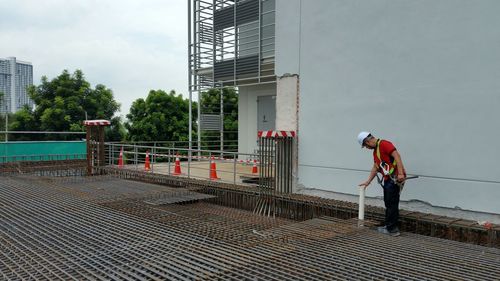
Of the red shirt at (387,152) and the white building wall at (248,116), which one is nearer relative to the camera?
the red shirt at (387,152)

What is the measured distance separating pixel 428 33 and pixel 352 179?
2861mm

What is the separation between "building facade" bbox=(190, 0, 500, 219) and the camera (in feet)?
18.5

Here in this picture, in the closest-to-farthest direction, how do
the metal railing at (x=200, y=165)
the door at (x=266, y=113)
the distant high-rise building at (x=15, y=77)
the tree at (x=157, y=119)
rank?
the metal railing at (x=200, y=165), the door at (x=266, y=113), the tree at (x=157, y=119), the distant high-rise building at (x=15, y=77)

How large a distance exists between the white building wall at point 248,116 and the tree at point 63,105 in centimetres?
1205

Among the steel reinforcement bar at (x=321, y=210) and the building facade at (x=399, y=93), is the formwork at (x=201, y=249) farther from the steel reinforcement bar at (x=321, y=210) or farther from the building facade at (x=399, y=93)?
the building facade at (x=399, y=93)

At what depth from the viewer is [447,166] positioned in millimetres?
6000

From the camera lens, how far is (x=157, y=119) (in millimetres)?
23062

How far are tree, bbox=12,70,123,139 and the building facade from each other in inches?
746

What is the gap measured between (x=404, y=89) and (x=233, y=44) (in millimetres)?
9630

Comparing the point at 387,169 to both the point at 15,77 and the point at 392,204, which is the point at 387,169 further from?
the point at 15,77

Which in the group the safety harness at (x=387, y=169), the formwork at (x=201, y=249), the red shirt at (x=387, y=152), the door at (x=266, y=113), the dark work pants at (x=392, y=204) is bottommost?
the formwork at (x=201, y=249)

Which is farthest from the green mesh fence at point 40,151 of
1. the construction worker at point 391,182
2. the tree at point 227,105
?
the construction worker at point 391,182

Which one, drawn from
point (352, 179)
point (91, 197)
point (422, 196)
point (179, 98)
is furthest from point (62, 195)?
point (179, 98)

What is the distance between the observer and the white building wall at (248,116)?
15.9m
